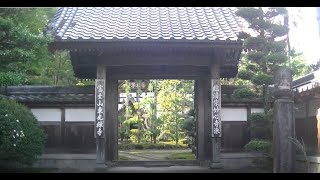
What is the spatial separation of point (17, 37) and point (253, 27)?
17.6 feet

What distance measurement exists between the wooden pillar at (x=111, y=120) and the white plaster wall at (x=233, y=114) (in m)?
3.01

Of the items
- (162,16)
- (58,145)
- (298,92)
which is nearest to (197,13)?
(162,16)

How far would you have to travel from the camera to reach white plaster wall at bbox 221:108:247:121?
1152cm

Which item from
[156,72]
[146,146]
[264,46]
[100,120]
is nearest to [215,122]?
[264,46]

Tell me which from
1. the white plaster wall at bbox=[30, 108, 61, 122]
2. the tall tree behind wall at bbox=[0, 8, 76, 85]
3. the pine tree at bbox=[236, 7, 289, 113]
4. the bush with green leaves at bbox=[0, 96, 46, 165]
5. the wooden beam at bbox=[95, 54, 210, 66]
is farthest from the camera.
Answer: the white plaster wall at bbox=[30, 108, 61, 122]

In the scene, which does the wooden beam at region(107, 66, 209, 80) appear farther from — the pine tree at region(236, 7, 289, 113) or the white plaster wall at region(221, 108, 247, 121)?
the pine tree at region(236, 7, 289, 113)

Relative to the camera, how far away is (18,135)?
9133mm

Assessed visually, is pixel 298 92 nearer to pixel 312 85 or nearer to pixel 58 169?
pixel 312 85

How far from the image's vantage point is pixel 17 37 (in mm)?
8797

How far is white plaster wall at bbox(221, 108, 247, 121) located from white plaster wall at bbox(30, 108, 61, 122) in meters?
4.58

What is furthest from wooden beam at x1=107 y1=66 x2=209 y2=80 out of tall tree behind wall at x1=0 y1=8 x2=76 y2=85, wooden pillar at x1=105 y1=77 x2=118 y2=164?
tall tree behind wall at x1=0 y1=8 x2=76 y2=85

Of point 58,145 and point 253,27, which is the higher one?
point 253,27

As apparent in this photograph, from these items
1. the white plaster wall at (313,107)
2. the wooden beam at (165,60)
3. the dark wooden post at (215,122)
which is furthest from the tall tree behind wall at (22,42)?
the white plaster wall at (313,107)
